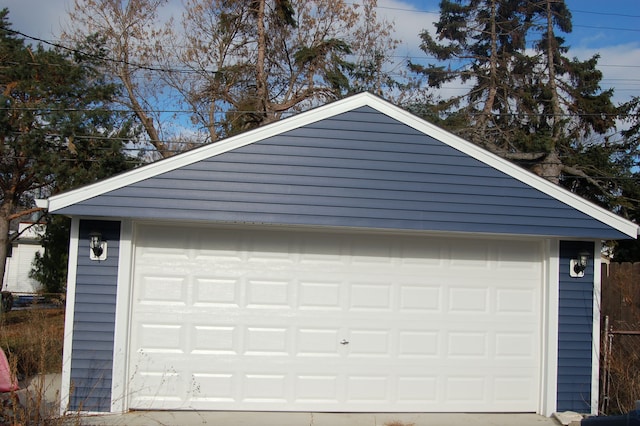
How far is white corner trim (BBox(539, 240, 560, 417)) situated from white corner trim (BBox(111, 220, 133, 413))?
5.19 meters

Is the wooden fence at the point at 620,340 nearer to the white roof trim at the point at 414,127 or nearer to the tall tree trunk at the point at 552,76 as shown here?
the white roof trim at the point at 414,127

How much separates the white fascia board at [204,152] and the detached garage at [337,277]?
18 millimetres

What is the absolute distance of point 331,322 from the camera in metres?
7.38

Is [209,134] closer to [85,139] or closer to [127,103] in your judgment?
[127,103]

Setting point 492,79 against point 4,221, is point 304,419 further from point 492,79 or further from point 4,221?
point 492,79

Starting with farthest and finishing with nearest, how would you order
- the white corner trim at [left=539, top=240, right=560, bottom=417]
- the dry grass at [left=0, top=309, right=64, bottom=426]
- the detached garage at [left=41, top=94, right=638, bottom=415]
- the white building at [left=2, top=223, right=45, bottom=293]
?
the white building at [left=2, top=223, right=45, bottom=293], the white corner trim at [left=539, top=240, right=560, bottom=417], the detached garage at [left=41, top=94, right=638, bottom=415], the dry grass at [left=0, top=309, right=64, bottom=426]

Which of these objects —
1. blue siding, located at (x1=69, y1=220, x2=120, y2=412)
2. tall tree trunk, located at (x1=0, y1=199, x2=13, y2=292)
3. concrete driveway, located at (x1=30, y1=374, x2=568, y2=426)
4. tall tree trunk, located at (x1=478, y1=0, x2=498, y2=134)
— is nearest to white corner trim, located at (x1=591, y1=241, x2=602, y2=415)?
concrete driveway, located at (x1=30, y1=374, x2=568, y2=426)

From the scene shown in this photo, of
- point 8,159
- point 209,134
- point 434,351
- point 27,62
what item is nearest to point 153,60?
point 209,134

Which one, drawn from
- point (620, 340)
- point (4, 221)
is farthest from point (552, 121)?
point (4, 221)

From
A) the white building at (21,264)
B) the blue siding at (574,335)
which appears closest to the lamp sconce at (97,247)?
the blue siding at (574,335)

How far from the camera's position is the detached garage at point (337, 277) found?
694cm

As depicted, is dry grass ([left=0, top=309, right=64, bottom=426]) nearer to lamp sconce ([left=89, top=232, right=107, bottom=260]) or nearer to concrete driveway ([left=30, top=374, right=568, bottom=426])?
concrete driveway ([left=30, top=374, right=568, bottom=426])

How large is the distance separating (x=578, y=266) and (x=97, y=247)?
6.00m

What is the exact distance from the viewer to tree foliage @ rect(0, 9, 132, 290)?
625 inches
